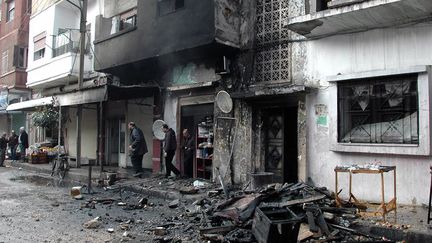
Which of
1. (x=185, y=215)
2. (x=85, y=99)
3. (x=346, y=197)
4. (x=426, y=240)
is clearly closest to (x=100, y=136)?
(x=85, y=99)

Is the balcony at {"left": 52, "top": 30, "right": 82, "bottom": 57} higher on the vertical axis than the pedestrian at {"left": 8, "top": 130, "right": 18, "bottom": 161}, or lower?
higher

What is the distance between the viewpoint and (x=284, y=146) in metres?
10.4

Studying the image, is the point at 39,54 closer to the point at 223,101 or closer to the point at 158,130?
the point at 158,130

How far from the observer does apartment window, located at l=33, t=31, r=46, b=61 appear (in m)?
20.9

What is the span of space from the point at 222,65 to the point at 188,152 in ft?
10.4

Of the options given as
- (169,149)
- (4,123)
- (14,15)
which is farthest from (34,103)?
(4,123)

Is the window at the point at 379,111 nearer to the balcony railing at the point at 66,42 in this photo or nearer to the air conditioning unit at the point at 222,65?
the air conditioning unit at the point at 222,65

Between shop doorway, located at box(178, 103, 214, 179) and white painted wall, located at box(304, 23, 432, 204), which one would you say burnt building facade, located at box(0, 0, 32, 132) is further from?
white painted wall, located at box(304, 23, 432, 204)

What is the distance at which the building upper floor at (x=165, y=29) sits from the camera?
34.6ft

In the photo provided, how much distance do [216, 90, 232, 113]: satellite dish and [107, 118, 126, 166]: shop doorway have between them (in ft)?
25.6

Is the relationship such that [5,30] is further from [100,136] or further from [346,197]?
[346,197]

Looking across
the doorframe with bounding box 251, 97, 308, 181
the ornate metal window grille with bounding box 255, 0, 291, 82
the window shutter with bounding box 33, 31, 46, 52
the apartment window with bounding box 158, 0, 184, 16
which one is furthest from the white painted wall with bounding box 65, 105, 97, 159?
the ornate metal window grille with bounding box 255, 0, 291, 82

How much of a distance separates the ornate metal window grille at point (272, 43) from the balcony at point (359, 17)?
979 mm

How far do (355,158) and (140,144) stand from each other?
288 inches
